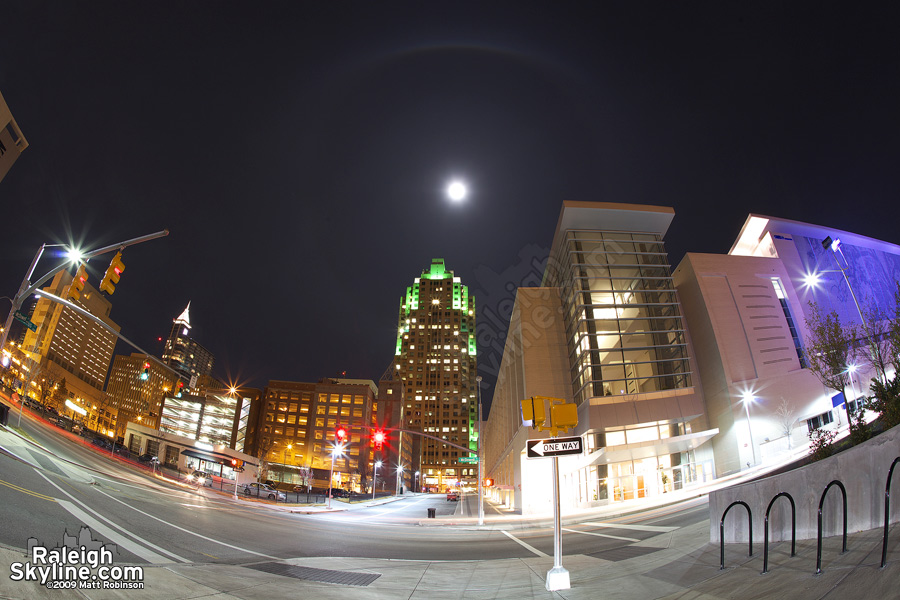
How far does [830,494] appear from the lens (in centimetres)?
657

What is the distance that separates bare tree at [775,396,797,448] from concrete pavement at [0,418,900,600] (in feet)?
167

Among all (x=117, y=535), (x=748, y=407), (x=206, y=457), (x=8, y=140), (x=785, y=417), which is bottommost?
(x=206, y=457)

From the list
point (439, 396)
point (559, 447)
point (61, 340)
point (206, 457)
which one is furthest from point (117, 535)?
point (61, 340)

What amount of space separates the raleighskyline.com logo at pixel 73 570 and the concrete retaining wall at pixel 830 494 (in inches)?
399

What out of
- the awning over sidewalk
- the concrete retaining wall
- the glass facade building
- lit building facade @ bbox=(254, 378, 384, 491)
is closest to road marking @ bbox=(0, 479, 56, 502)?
the concrete retaining wall

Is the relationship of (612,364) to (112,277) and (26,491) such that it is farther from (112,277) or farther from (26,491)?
(26,491)

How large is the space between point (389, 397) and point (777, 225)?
117905 mm

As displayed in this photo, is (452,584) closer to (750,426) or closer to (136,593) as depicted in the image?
(136,593)

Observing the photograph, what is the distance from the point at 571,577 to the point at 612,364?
45123 mm

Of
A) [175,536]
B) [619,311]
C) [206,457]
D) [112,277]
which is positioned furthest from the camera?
[206,457]

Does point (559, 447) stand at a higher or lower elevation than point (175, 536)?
higher

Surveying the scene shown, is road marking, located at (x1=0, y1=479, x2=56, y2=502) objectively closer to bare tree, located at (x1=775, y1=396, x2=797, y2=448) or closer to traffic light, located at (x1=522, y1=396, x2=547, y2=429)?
traffic light, located at (x1=522, y1=396, x2=547, y2=429)

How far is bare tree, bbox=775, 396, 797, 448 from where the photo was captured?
158 feet

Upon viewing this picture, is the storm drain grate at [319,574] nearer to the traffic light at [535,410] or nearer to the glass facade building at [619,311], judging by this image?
the traffic light at [535,410]
